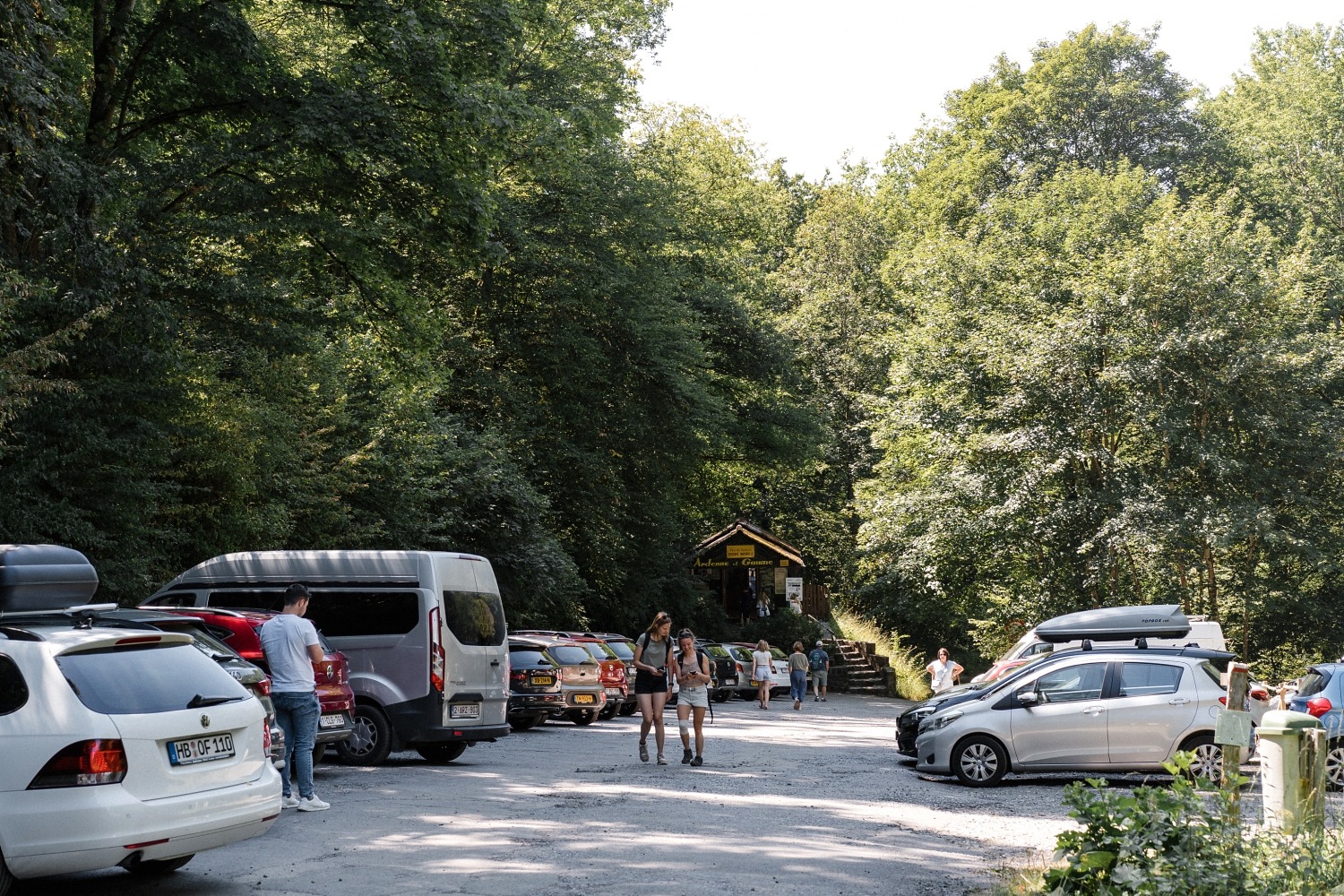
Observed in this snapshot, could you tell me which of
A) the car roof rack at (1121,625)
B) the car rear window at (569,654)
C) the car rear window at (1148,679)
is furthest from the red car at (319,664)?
the car roof rack at (1121,625)

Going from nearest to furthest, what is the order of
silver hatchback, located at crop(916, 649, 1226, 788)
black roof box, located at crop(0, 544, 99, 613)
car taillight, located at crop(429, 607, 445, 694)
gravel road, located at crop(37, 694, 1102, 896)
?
gravel road, located at crop(37, 694, 1102, 896) < black roof box, located at crop(0, 544, 99, 613) < silver hatchback, located at crop(916, 649, 1226, 788) < car taillight, located at crop(429, 607, 445, 694)

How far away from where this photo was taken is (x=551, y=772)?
48.4 feet

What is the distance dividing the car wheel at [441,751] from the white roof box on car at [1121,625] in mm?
9384

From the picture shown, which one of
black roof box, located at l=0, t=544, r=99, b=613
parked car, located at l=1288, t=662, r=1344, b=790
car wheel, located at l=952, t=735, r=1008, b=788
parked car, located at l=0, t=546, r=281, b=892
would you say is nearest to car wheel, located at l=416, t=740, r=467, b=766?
car wheel, located at l=952, t=735, r=1008, b=788

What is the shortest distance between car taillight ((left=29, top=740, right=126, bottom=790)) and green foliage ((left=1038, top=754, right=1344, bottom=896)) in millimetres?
4875

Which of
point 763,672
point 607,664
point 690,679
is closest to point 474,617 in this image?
point 690,679

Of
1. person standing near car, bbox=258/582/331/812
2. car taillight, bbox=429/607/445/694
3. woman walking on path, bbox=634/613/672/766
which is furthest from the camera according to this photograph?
woman walking on path, bbox=634/613/672/766

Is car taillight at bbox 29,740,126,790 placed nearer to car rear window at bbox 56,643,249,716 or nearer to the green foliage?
car rear window at bbox 56,643,249,716

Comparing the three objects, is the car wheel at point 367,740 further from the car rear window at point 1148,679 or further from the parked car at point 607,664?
the parked car at point 607,664

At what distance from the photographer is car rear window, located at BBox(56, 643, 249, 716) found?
284 inches

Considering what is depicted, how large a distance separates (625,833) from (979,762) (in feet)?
20.8

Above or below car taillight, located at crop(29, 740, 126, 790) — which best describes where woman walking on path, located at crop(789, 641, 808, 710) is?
below

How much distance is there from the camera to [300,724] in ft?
36.5

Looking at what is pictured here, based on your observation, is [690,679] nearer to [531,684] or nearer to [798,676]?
[531,684]
